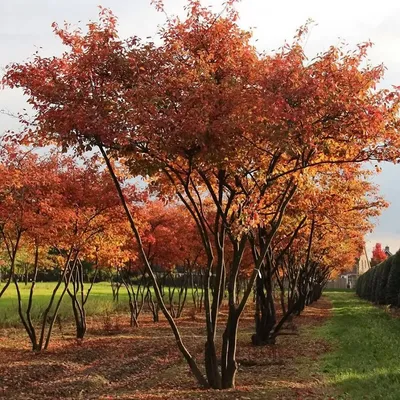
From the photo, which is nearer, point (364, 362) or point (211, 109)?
point (211, 109)

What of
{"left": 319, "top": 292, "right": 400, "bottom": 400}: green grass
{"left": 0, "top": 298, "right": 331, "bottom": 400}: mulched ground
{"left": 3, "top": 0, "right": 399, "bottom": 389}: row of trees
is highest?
{"left": 3, "top": 0, "right": 399, "bottom": 389}: row of trees

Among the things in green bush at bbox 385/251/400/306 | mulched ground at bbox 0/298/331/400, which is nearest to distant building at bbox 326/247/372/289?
green bush at bbox 385/251/400/306

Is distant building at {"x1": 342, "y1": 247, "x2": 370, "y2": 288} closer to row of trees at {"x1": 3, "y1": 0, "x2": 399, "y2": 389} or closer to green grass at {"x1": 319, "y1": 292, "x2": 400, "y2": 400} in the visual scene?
green grass at {"x1": 319, "y1": 292, "x2": 400, "y2": 400}

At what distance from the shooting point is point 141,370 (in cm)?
1121

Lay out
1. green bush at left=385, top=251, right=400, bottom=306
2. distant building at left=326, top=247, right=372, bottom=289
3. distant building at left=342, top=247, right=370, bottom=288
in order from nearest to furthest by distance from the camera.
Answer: green bush at left=385, top=251, right=400, bottom=306, distant building at left=342, top=247, right=370, bottom=288, distant building at left=326, top=247, right=372, bottom=289

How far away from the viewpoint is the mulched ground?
8.28m

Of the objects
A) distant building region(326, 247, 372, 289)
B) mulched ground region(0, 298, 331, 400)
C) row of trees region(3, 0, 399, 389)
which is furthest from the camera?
distant building region(326, 247, 372, 289)

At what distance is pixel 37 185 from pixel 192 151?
656 centimetres

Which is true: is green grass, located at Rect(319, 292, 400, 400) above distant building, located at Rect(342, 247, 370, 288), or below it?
below

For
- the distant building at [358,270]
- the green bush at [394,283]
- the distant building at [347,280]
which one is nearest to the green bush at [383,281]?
the green bush at [394,283]

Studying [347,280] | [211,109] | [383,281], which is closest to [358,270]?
[347,280]

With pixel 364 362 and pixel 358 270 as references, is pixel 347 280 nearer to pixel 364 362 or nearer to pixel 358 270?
pixel 358 270

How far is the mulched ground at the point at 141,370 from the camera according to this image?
326 inches

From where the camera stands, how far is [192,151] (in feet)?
25.0
